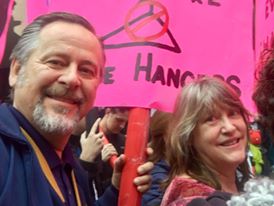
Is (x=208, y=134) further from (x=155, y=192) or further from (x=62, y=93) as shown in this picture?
(x=62, y=93)

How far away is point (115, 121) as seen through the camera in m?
3.04

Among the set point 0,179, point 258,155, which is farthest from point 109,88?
point 258,155

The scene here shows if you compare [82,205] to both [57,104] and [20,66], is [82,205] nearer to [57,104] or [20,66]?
[57,104]

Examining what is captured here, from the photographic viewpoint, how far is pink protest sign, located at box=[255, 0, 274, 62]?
6.52 ft

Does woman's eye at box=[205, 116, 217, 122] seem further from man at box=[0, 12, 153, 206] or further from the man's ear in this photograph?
the man's ear

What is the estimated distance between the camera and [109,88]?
6.02 ft

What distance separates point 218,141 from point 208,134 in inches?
1.9

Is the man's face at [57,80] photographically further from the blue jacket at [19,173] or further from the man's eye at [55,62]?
the blue jacket at [19,173]

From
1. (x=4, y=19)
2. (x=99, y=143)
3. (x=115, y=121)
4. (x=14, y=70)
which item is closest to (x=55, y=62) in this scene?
(x=14, y=70)

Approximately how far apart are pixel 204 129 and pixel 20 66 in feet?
2.52

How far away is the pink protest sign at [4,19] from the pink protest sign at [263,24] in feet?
3.01

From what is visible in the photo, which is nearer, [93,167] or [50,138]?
[50,138]

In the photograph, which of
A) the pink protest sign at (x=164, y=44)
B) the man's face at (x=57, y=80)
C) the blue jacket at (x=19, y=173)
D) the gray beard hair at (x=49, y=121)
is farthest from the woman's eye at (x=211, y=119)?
the blue jacket at (x=19, y=173)

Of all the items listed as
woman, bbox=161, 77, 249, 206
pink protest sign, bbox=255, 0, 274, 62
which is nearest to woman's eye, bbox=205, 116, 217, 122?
woman, bbox=161, 77, 249, 206
